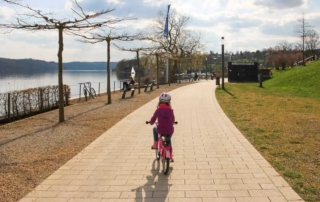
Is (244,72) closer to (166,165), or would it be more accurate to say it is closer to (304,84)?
(304,84)

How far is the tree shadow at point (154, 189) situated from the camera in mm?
4387

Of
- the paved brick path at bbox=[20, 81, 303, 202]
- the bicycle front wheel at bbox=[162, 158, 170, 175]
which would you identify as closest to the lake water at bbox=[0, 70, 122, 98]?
the paved brick path at bbox=[20, 81, 303, 202]

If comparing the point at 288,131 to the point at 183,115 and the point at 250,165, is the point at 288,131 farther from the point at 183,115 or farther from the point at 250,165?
the point at 183,115

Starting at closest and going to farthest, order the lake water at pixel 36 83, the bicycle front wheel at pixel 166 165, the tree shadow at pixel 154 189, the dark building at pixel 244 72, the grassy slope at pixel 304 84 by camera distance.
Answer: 1. the tree shadow at pixel 154 189
2. the bicycle front wheel at pixel 166 165
3. the lake water at pixel 36 83
4. the grassy slope at pixel 304 84
5. the dark building at pixel 244 72

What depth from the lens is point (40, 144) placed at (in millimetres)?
7648

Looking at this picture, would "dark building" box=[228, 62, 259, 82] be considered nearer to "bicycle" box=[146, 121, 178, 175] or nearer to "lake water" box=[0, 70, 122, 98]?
"lake water" box=[0, 70, 122, 98]

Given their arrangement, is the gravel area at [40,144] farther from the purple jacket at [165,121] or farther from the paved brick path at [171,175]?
the purple jacket at [165,121]

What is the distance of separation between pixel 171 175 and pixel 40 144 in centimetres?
366

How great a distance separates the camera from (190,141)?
793cm

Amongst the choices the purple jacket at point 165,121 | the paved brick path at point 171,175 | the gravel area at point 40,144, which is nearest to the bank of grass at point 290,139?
the paved brick path at point 171,175

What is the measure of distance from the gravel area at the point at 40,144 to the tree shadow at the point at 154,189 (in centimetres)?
158

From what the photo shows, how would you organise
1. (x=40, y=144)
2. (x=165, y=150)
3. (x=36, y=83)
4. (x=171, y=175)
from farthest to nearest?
(x=36, y=83) → (x=40, y=144) → (x=165, y=150) → (x=171, y=175)

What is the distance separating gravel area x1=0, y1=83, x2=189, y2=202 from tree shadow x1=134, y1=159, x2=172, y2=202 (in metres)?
1.58

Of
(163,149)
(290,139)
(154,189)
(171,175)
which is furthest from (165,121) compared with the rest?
(290,139)
